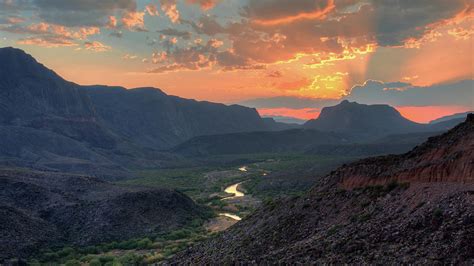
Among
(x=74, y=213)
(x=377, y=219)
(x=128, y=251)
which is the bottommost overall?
(x=128, y=251)

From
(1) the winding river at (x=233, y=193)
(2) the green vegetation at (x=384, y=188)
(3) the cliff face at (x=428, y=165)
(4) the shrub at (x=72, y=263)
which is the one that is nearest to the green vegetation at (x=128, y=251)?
(4) the shrub at (x=72, y=263)

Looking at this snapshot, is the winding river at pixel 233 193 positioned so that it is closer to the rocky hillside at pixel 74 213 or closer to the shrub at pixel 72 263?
the rocky hillside at pixel 74 213

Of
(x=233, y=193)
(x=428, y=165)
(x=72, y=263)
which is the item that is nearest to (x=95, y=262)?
(x=72, y=263)

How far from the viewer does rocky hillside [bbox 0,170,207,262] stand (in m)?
51.5

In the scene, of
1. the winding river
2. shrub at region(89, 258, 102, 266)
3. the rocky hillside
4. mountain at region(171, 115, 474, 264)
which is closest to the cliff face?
mountain at region(171, 115, 474, 264)

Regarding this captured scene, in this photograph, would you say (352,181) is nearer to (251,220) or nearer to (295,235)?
(295,235)

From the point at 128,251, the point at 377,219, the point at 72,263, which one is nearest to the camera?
the point at 377,219

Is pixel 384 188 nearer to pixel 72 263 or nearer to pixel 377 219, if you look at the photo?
pixel 377 219

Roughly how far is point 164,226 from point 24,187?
23.0 metres

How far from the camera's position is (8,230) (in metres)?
49.8

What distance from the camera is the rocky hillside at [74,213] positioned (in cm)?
5147

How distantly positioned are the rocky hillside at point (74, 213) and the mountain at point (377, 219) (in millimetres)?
21510

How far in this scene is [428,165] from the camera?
2603 centimetres

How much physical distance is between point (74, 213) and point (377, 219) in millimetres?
47818
